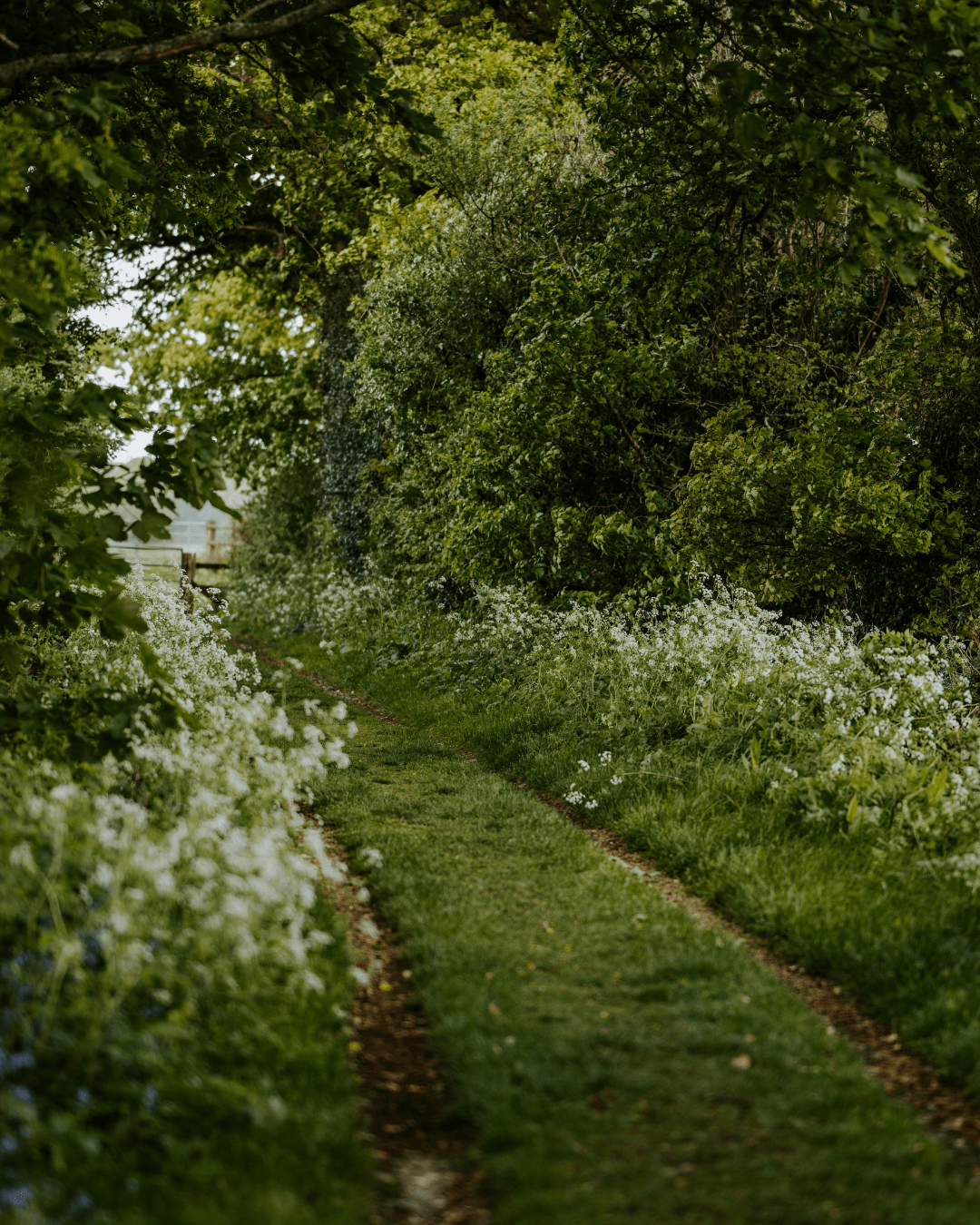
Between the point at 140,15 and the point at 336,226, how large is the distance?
11837mm

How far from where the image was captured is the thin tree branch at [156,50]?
4504 millimetres

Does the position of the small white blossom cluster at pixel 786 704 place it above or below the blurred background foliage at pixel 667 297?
below

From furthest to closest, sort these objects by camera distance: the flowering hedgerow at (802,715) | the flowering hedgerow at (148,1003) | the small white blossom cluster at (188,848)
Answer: the flowering hedgerow at (802,715), the small white blossom cluster at (188,848), the flowering hedgerow at (148,1003)

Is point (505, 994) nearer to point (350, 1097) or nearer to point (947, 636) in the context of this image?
point (350, 1097)

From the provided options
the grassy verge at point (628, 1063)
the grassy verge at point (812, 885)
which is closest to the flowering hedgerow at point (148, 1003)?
the grassy verge at point (628, 1063)

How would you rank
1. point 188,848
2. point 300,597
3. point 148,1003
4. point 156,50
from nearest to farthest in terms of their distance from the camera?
point 148,1003 < point 188,848 < point 156,50 < point 300,597

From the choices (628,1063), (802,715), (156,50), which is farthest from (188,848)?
(802,715)

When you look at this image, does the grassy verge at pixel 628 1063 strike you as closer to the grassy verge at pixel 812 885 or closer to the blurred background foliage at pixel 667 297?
the grassy verge at pixel 812 885

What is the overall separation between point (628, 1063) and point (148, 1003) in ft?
5.84

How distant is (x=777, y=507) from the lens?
9.66 metres

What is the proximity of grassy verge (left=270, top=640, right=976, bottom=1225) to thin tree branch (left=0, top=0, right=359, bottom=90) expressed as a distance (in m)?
4.33

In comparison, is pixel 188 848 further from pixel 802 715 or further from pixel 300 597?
pixel 300 597

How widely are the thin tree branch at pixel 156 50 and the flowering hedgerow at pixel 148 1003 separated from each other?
10.4 ft

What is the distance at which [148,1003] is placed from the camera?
347 centimetres
